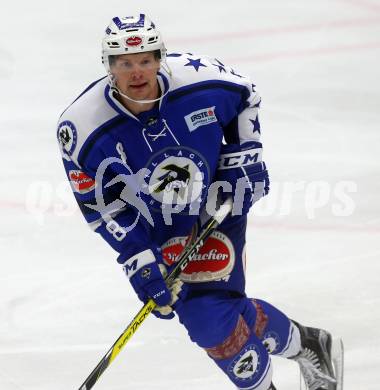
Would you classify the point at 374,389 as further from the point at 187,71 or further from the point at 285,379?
the point at 187,71

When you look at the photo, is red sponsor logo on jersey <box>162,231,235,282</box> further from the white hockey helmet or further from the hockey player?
the white hockey helmet

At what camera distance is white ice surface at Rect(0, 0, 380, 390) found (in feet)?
16.7

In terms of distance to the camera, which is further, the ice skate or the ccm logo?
the ice skate

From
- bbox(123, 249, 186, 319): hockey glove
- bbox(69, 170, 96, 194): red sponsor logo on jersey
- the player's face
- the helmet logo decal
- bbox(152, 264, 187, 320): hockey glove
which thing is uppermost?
the helmet logo decal

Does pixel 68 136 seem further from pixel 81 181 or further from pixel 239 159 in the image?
pixel 239 159

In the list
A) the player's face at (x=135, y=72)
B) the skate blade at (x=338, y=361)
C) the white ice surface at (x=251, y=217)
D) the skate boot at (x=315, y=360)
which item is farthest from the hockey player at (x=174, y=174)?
the white ice surface at (x=251, y=217)

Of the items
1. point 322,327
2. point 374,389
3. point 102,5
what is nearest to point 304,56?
point 102,5

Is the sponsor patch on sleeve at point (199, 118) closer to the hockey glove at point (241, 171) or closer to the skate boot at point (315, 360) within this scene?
the hockey glove at point (241, 171)

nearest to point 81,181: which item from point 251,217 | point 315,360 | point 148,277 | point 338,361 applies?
point 148,277

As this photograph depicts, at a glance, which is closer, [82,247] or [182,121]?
[182,121]

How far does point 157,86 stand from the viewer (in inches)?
165

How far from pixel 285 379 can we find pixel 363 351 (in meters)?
0.36

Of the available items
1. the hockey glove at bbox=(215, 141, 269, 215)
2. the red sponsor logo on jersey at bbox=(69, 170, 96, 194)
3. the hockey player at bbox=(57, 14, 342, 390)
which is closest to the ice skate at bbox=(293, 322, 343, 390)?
the hockey player at bbox=(57, 14, 342, 390)

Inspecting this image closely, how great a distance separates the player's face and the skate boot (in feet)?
4.10
